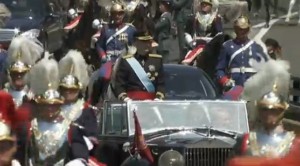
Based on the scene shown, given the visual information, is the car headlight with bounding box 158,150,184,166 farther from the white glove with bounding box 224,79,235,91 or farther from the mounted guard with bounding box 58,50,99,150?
the white glove with bounding box 224,79,235,91

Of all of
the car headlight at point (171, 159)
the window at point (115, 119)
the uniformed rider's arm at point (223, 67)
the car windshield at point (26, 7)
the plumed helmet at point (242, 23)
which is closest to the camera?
the car headlight at point (171, 159)

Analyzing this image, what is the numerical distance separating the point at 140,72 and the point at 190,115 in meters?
1.60

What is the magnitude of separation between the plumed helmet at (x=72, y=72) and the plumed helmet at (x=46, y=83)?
0.24 m

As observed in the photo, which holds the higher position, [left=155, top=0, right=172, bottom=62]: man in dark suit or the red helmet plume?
the red helmet plume

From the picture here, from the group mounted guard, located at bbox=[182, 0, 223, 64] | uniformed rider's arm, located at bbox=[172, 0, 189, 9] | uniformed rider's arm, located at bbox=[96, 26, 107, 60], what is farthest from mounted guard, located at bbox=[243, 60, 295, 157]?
uniformed rider's arm, located at bbox=[172, 0, 189, 9]

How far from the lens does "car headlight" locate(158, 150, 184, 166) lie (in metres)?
12.7

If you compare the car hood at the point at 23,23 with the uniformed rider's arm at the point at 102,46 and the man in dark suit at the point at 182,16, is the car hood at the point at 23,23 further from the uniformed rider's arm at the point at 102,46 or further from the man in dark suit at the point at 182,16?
the uniformed rider's arm at the point at 102,46

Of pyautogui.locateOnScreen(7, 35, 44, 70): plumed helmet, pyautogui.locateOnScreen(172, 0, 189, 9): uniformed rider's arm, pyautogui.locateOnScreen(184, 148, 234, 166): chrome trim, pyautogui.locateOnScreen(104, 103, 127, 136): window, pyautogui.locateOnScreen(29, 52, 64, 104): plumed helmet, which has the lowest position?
pyautogui.locateOnScreen(184, 148, 234, 166): chrome trim

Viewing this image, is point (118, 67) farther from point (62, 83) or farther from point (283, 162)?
point (283, 162)

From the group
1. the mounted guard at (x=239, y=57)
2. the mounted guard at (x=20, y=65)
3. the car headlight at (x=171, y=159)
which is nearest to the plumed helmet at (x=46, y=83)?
the mounted guard at (x=20, y=65)

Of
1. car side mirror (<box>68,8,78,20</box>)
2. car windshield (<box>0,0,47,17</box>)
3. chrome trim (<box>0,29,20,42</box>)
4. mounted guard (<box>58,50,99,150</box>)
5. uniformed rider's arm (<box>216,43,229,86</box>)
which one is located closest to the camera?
mounted guard (<box>58,50,99,150</box>)

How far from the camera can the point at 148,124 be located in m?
13.7

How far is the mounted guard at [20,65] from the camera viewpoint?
13336 mm

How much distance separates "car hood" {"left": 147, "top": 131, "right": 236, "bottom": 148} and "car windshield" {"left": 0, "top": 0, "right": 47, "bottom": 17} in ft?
39.1
